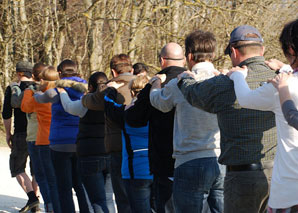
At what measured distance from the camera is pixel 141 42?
1652 cm

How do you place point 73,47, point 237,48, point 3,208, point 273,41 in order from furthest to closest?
point 73,47 → point 273,41 → point 3,208 → point 237,48

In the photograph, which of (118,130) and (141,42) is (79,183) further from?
(141,42)

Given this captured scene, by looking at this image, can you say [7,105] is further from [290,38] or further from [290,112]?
[290,112]

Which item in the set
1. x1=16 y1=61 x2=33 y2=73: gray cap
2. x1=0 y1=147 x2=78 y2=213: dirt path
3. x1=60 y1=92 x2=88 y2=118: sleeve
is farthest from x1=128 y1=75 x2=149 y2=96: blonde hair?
x1=0 y1=147 x2=78 y2=213: dirt path

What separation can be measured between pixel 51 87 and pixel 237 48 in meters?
3.25

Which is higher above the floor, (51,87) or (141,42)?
(141,42)

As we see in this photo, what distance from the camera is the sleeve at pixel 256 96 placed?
3.09 meters

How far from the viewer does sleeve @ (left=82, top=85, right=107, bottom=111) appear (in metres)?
5.51

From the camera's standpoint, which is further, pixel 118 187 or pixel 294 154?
pixel 118 187

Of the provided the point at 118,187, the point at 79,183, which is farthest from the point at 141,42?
the point at 118,187

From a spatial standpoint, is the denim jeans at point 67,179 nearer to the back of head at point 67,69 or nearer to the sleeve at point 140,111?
the back of head at point 67,69

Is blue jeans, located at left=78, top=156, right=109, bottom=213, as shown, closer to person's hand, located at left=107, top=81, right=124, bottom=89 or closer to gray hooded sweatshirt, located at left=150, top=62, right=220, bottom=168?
person's hand, located at left=107, top=81, right=124, bottom=89

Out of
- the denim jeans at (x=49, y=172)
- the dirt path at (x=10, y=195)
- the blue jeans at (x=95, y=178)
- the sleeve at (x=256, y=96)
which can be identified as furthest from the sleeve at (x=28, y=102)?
the sleeve at (x=256, y=96)

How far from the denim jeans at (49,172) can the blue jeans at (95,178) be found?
1025 mm
